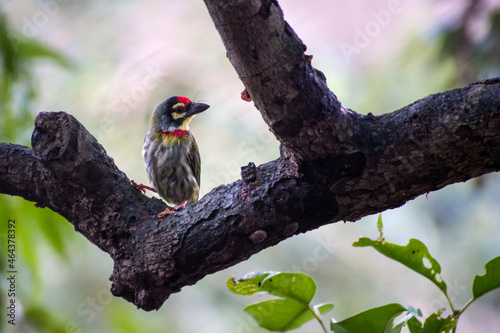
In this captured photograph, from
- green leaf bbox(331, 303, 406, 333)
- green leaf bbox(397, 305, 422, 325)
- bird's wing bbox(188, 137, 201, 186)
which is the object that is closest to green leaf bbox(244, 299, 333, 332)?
green leaf bbox(331, 303, 406, 333)

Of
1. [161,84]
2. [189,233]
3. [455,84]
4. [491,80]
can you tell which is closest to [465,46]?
[455,84]

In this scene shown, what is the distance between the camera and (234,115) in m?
7.41

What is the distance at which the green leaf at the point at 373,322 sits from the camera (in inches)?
77.1

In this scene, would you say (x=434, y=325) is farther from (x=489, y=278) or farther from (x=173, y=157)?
(x=173, y=157)

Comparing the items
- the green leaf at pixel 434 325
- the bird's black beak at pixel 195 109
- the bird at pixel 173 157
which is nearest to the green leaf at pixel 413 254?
the green leaf at pixel 434 325

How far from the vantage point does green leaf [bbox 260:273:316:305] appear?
2.01 meters

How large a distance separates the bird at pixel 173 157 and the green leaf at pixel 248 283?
2.02 m

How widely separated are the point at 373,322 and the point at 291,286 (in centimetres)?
33

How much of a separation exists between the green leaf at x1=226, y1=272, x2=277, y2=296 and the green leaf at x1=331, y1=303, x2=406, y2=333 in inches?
12.9

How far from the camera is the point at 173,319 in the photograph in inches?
280

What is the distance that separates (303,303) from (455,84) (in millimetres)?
3188

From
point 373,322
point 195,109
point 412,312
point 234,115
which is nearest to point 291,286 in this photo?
point 373,322

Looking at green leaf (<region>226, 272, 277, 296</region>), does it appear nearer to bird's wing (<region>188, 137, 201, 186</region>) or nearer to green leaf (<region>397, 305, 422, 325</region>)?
green leaf (<region>397, 305, 422, 325</region>)

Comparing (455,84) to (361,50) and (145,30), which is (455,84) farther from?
(145,30)
